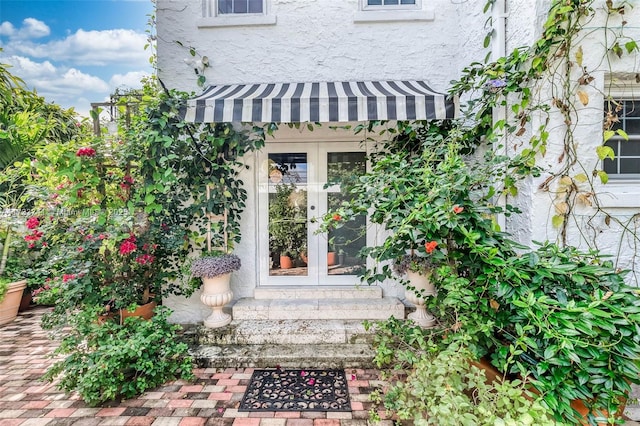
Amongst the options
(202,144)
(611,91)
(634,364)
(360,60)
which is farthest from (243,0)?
(634,364)

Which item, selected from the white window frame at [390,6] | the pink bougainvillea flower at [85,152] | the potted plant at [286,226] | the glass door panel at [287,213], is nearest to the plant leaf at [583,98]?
the white window frame at [390,6]

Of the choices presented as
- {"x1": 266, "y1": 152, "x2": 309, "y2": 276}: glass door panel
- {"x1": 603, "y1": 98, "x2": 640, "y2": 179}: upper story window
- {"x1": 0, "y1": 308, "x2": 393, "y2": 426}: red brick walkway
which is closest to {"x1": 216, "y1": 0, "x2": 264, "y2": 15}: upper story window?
{"x1": 266, "y1": 152, "x2": 309, "y2": 276}: glass door panel

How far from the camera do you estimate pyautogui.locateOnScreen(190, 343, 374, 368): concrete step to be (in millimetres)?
6465

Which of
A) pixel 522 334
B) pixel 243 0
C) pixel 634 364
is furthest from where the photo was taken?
pixel 243 0

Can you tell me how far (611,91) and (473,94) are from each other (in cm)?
254

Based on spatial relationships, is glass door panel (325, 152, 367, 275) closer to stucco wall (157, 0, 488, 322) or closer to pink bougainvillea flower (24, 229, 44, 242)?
stucco wall (157, 0, 488, 322)

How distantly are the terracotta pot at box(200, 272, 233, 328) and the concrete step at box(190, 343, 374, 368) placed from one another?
0.71 m

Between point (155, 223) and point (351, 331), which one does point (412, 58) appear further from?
point (155, 223)

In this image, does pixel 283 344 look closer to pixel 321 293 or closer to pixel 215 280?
pixel 321 293

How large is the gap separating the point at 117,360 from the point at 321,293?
15.6 ft

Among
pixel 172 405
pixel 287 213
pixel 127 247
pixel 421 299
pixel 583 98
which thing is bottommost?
pixel 172 405

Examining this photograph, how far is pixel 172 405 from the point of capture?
5.33 m

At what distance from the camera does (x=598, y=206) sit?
5.32 m

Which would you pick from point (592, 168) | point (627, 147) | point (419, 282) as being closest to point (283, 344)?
point (419, 282)
